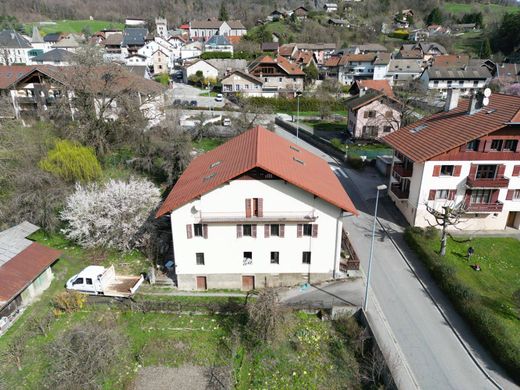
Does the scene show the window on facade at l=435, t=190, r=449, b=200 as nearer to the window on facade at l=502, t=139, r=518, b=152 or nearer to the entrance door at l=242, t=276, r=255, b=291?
the window on facade at l=502, t=139, r=518, b=152

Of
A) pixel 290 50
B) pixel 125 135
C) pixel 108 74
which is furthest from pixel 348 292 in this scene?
pixel 290 50

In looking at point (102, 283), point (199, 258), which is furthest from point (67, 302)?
point (199, 258)

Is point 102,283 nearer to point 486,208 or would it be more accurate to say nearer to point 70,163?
point 70,163

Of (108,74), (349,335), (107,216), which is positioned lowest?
(349,335)

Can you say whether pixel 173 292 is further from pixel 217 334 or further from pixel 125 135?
pixel 125 135

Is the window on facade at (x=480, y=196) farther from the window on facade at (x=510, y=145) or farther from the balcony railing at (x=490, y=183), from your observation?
the window on facade at (x=510, y=145)

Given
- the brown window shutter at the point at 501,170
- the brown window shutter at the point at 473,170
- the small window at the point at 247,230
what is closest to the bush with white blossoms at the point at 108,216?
the small window at the point at 247,230
